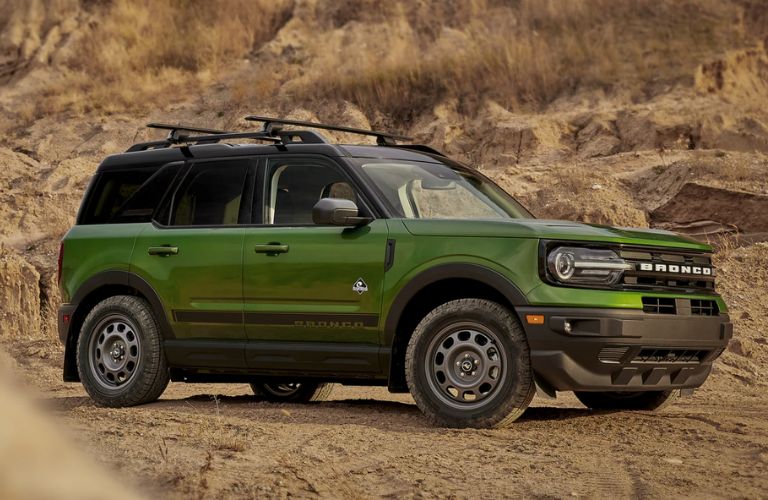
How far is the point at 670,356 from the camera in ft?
29.5

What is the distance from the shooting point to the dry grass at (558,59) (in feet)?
83.1

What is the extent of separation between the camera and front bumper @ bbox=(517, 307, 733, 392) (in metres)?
8.46

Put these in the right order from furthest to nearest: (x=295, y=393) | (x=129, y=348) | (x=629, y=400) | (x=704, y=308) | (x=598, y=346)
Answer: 1. (x=295, y=393)
2. (x=129, y=348)
3. (x=629, y=400)
4. (x=704, y=308)
5. (x=598, y=346)

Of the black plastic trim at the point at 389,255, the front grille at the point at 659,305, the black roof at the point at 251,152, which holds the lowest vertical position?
the front grille at the point at 659,305

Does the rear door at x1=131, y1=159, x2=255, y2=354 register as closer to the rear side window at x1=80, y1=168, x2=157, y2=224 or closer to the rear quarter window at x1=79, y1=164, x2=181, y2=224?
the rear quarter window at x1=79, y1=164, x2=181, y2=224

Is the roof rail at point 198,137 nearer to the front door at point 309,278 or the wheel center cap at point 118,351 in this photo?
the front door at point 309,278

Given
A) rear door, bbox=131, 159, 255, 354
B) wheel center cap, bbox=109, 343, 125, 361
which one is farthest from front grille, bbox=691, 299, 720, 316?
wheel center cap, bbox=109, 343, 125, 361

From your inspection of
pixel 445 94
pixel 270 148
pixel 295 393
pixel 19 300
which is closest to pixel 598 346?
pixel 270 148

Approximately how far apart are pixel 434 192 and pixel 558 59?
55.5 ft

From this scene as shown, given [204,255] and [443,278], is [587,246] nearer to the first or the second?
[443,278]

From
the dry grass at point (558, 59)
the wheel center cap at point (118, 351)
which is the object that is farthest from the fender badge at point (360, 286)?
the dry grass at point (558, 59)

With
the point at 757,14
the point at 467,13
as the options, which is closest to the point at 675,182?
the point at 757,14

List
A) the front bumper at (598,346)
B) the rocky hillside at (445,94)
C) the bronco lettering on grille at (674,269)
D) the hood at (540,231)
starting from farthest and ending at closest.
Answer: the rocky hillside at (445,94)
the bronco lettering on grille at (674,269)
the hood at (540,231)
the front bumper at (598,346)

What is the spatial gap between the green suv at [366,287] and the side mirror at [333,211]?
2 centimetres
